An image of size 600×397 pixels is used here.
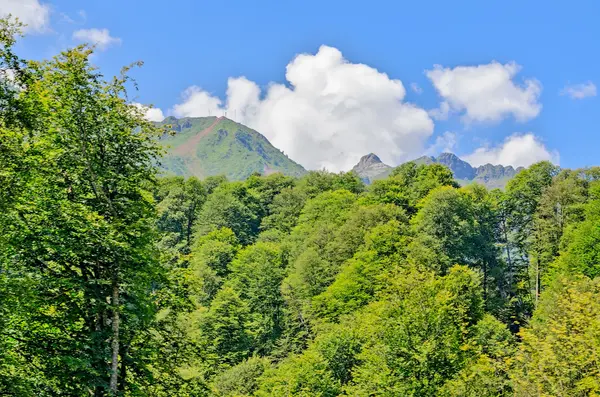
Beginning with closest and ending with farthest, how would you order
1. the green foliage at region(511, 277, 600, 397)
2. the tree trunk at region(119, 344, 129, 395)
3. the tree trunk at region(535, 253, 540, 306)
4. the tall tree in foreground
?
the tall tree in foreground, the tree trunk at region(119, 344, 129, 395), the green foliage at region(511, 277, 600, 397), the tree trunk at region(535, 253, 540, 306)

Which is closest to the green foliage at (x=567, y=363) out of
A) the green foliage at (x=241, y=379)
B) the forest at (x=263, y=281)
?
the forest at (x=263, y=281)

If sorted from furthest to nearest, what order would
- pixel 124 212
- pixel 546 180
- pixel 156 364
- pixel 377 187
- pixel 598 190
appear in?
pixel 377 187 → pixel 546 180 → pixel 598 190 → pixel 156 364 → pixel 124 212

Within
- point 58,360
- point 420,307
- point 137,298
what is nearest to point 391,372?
point 420,307

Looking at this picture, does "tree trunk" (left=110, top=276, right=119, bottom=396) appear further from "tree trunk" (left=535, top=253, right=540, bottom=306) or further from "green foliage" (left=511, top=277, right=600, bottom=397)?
"tree trunk" (left=535, top=253, right=540, bottom=306)

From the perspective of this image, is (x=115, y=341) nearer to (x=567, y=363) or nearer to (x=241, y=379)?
(x=567, y=363)

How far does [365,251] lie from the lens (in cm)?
5216

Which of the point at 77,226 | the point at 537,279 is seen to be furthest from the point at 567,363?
the point at 537,279

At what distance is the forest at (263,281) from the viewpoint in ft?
45.5

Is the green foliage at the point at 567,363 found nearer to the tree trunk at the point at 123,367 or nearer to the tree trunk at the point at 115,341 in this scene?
the tree trunk at the point at 123,367

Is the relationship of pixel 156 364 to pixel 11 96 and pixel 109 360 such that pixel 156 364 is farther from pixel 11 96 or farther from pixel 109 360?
pixel 11 96

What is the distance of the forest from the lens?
45.5ft

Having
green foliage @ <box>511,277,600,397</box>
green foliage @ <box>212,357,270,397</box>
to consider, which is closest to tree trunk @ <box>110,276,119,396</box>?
green foliage @ <box>511,277,600,397</box>

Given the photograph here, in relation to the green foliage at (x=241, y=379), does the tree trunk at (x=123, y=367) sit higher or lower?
higher

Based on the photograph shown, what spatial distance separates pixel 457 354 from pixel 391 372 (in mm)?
4772
